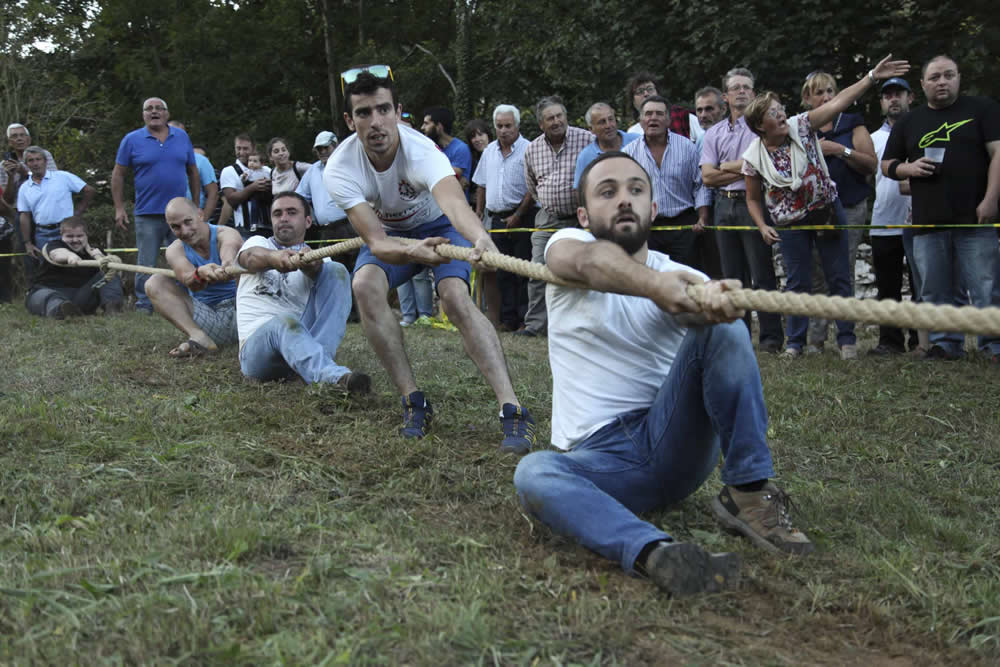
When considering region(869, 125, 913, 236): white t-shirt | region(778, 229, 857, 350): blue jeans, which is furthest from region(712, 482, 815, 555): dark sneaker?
region(869, 125, 913, 236): white t-shirt

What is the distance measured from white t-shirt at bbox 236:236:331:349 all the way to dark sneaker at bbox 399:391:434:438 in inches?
60.1

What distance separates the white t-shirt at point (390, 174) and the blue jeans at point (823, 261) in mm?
2995

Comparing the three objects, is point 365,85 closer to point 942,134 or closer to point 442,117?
point 942,134

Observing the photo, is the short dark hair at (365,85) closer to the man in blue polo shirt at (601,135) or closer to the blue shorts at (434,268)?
the blue shorts at (434,268)

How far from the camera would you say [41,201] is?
1086 centimetres

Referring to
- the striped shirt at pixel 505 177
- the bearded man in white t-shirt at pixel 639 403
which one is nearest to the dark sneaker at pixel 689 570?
the bearded man in white t-shirt at pixel 639 403

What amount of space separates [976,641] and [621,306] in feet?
4.48

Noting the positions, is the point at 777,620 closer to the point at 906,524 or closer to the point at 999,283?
the point at 906,524

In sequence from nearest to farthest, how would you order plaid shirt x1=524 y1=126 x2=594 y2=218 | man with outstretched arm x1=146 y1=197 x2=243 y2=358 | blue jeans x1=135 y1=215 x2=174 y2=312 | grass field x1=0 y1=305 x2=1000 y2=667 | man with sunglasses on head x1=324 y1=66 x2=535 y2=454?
grass field x1=0 y1=305 x2=1000 y2=667 < man with sunglasses on head x1=324 y1=66 x2=535 y2=454 < man with outstretched arm x1=146 y1=197 x2=243 y2=358 < plaid shirt x1=524 y1=126 x2=594 y2=218 < blue jeans x1=135 y1=215 x2=174 y2=312

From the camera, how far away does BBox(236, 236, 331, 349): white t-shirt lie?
5.74 m

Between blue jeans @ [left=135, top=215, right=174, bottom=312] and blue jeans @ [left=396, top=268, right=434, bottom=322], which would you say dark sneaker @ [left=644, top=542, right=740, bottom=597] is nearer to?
blue jeans @ [left=396, top=268, right=434, bottom=322]

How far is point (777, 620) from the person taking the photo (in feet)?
8.05

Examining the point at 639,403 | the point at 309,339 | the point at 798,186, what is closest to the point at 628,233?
the point at 639,403

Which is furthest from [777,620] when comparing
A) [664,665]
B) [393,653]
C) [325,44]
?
[325,44]
